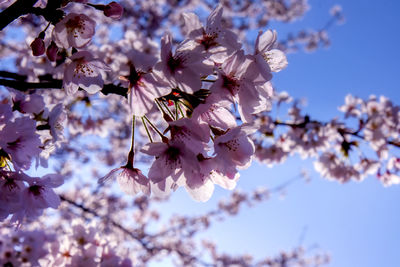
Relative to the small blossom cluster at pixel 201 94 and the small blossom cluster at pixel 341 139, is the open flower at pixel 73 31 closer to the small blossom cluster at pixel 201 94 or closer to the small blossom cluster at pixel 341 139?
the small blossom cluster at pixel 201 94

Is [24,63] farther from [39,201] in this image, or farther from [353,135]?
[353,135]

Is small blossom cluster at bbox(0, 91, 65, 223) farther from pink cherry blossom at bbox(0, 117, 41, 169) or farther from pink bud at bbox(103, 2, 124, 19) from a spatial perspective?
pink bud at bbox(103, 2, 124, 19)

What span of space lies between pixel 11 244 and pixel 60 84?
2195mm

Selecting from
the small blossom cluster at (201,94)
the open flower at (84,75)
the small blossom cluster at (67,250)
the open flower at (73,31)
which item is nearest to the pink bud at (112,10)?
the open flower at (73,31)

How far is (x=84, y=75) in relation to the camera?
4.33ft

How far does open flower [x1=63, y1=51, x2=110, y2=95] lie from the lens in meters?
1.27

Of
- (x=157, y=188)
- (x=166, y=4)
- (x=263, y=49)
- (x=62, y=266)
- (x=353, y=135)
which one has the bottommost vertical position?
(x=62, y=266)

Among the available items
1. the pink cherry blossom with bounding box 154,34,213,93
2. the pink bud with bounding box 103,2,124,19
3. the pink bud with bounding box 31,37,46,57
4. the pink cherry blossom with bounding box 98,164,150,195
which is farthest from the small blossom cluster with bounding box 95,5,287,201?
the pink bud with bounding box 31,37,46,57

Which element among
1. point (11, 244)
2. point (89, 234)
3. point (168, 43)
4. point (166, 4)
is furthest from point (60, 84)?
point (166, 4)

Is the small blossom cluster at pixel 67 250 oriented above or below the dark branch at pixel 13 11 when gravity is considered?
below

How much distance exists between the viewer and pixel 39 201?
5.09ft

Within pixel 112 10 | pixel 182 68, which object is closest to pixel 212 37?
pixel 182 68

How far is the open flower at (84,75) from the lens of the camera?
4.17ft

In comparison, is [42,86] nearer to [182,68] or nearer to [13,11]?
[13,11]
